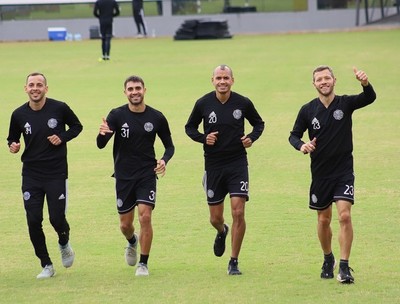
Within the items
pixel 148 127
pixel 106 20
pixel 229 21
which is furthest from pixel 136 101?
pixel 229 21

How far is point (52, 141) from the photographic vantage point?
12.7 m

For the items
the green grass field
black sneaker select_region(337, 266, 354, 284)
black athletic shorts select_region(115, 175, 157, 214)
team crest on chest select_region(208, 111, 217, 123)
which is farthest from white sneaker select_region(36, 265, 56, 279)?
black sneaker select_region(337, 266, 354, 284)

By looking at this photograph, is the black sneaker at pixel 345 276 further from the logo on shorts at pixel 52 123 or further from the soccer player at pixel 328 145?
the logo on shorts at pixel 52 123

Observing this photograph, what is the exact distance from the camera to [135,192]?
42.3 feet

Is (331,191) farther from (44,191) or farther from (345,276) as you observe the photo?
(44,191)

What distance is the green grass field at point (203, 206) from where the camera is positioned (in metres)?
12.2

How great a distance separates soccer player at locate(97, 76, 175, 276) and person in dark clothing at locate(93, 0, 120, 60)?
27751 mm

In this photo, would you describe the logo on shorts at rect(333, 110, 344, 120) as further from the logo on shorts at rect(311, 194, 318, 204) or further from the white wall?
the white wall

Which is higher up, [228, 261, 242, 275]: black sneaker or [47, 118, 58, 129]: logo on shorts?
[47, 118, 58, 129]: logo on shorts

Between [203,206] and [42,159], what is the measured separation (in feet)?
18.1

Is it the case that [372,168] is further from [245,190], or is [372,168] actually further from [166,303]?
[166,303]

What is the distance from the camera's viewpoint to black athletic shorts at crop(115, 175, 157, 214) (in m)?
12.7

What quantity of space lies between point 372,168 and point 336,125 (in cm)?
905

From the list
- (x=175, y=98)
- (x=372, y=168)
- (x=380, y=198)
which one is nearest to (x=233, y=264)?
(x=380, y=198)
